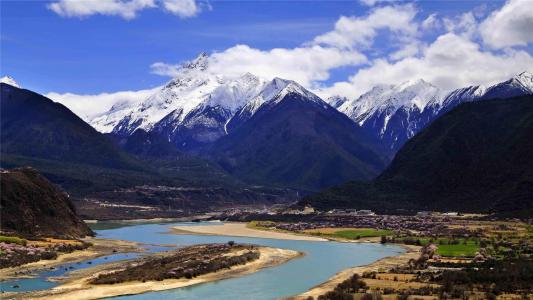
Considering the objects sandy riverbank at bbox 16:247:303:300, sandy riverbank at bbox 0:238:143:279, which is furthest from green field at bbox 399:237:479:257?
sandy riverbank at bbox 0:238:143:279

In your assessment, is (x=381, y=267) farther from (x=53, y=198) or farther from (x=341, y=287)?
(x=53, y=198)

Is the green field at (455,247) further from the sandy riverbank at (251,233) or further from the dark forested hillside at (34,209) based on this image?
the dark forested hillside at (34,209)

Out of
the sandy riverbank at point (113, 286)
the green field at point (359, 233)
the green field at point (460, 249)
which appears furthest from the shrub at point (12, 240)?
the green field at point (359, 233)

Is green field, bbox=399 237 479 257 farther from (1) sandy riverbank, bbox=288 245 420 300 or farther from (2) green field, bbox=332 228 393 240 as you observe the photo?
(2) green field, bbox=332 228 393 240

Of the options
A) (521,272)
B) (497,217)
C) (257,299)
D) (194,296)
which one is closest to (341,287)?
(257,299)

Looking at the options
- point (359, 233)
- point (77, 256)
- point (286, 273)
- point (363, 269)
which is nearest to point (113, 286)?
point (286, 273)
